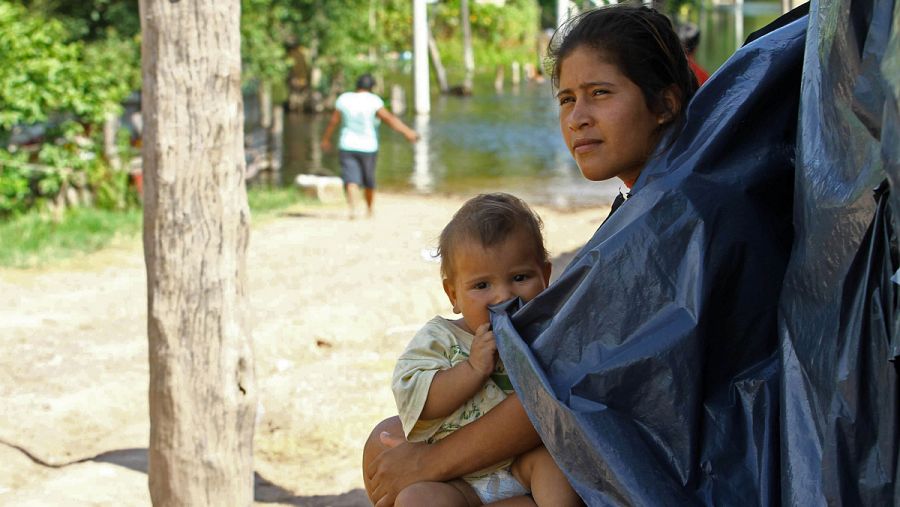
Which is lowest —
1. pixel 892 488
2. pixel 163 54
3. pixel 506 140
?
pixel 506 140

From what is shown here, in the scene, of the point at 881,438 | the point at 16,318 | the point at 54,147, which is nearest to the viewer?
the point at 881,438

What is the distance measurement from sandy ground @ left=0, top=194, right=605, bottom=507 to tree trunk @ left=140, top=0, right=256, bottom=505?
83 centimetres

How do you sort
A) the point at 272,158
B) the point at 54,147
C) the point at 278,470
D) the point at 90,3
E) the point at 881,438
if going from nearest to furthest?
the point at 881,438
the point at 278,470
the point at 54,147
the point at 90,3
the point at 272,158

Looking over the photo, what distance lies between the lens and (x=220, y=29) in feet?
14.0

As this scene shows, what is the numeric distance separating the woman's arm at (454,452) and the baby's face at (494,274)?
0.25 meters

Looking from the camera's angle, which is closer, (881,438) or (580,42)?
(881,438)

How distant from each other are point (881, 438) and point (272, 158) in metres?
18.9

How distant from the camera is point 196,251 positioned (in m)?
4.33

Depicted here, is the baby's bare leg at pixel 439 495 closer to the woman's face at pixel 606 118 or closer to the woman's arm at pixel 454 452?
the woman's arm at pixel 454 452

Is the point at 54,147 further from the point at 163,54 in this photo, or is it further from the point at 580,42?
the point at 580,42

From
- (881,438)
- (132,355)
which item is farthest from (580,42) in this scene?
(132,355)

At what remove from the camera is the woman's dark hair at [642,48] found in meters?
2.32

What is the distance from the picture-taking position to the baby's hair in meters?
2.53

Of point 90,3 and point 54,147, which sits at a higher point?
point 90,3
